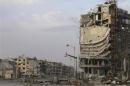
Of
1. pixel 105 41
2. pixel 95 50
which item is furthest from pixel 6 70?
pixel 105 41

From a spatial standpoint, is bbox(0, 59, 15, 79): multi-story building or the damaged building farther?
bbox(0, 59, 15, 79): multi-story building

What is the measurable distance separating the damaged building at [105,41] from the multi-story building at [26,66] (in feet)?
72.8

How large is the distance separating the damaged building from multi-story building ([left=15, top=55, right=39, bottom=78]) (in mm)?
22182

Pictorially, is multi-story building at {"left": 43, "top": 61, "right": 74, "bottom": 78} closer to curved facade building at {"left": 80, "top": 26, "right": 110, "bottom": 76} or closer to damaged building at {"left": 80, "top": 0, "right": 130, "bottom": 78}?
curved facade building at {"left": 80, "top": 26, "right": 110, "bottom": 76}

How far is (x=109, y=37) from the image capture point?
4446 inches

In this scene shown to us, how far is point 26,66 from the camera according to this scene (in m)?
131

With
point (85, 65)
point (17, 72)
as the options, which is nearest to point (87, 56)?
point (85, 65)

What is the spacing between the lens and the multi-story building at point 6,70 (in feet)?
402

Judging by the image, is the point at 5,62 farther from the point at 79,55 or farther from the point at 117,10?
the point at 117,10

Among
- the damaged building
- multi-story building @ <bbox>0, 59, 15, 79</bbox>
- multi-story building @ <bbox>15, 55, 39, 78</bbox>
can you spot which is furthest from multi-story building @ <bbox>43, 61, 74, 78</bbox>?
the damaged building

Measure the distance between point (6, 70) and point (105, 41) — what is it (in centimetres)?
3855

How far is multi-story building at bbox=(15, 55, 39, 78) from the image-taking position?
12750 centimetres

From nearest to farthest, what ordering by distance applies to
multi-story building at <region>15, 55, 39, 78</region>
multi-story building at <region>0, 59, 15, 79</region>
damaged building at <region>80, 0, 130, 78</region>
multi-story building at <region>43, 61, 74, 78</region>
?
damaged building at <region>80, 0, 130, 78</region> → multi-story building at <region>0, 59, 15, 79</region> → multi-story building at <region>15, 55, 39, 78</region> → multi-story building at <region>43, 61, 74, 78</region>

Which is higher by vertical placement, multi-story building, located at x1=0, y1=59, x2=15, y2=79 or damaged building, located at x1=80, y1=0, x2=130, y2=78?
damaged building, located at x1=80, y1=0, x2=130, y2=78
